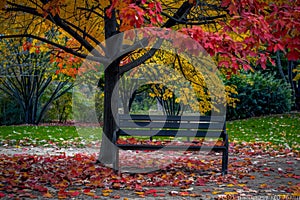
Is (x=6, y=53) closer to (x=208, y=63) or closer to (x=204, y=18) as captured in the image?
(x=208, y=63)

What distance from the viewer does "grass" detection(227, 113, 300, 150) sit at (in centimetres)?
1273

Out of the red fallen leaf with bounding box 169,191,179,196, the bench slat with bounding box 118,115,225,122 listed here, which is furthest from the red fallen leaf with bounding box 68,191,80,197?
the bench slat with bounding box 118,115,225,122

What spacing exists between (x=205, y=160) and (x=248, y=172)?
4.67ft

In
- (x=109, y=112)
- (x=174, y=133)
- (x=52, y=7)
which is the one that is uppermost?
(x=52, y=7)

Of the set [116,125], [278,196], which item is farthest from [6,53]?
[278,196]

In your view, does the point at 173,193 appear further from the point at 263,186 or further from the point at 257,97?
the point at 257,97

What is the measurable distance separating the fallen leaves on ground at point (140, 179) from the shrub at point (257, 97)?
13.6 metres

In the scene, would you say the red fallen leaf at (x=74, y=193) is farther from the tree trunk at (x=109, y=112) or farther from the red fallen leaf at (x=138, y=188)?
the tree trunk at (x=109, y=112)

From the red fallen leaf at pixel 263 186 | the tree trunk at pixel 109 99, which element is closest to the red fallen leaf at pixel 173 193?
the red fallen leaf at pixel 263 186

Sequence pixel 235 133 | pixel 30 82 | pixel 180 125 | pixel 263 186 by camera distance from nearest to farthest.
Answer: pixel 263 186
pixel 180 125
pixel 235 133
pixel 30 82

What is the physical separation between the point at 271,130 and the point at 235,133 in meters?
1.49

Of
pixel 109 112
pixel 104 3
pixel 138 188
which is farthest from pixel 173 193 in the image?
pixel 104 3

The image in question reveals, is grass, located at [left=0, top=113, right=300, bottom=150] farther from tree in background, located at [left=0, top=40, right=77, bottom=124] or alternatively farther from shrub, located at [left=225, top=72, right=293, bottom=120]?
tree in background, located at [left=0, top=40, right=77, bottom=124]

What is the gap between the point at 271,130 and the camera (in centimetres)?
1599
